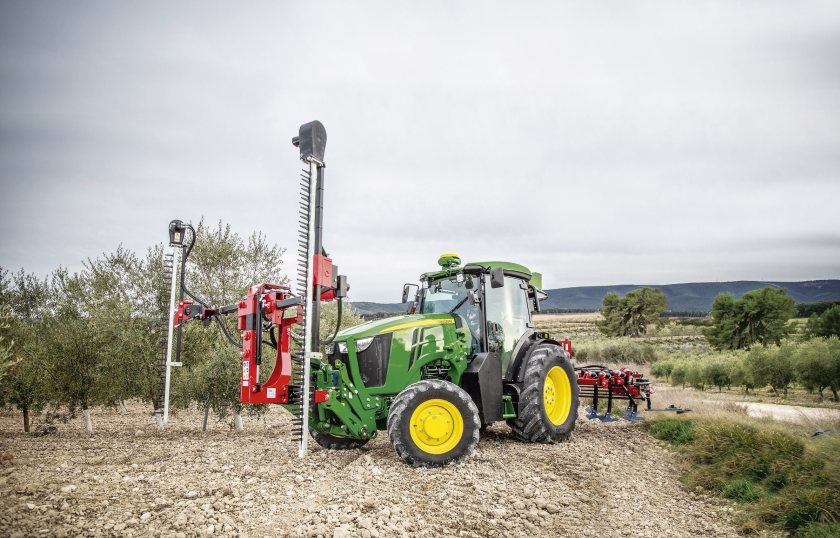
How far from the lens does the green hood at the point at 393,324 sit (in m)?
7.27

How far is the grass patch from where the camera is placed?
17.0 feet

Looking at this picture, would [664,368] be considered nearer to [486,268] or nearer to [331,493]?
[486,268]

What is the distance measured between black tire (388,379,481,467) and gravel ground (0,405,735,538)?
7.9 inches

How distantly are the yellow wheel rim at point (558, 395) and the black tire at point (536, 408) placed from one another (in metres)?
0.19

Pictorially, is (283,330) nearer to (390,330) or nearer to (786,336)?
(390,330)

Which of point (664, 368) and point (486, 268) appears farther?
point (664, 368)

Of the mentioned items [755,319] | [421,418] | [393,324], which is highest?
[393,324]

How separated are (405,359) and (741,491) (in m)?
4.25

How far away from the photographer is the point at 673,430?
30.4ft

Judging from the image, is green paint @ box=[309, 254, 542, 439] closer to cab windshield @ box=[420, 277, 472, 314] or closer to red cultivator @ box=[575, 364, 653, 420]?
cab windshield @ box=[420, 277, 472, 314]

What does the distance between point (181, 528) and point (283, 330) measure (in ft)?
9.22

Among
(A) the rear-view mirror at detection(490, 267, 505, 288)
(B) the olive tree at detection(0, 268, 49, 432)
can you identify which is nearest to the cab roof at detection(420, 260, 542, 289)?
(A) the rear-view mirror at detection(490, 267, 505, 288)

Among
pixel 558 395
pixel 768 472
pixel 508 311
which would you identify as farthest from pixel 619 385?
pixel 768 472

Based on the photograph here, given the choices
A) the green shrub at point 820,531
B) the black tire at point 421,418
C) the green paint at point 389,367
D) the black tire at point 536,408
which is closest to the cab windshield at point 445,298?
the green paint at point 389,367
